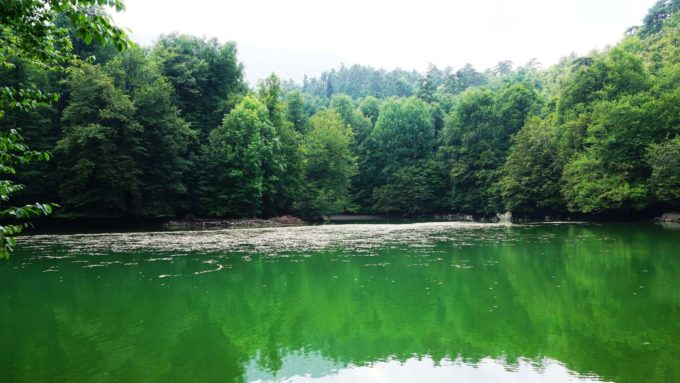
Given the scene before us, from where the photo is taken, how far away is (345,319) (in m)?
10.2

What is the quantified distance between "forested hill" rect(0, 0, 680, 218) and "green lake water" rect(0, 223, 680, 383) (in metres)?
15.2

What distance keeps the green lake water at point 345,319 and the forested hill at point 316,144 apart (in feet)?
50.0

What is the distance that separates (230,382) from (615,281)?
1176cm

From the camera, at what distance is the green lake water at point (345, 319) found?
7250mm

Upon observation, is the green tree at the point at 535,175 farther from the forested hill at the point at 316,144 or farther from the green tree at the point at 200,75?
the green tree at the point at 200,75

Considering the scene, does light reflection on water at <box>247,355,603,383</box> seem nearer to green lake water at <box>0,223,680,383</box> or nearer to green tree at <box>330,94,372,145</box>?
green lake water at <box>0,223,680,383</box>

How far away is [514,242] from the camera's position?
83.3 ft

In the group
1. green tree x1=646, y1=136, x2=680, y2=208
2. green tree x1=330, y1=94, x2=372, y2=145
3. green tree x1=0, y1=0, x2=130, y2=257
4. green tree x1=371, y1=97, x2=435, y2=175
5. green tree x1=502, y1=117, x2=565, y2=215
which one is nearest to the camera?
green tree x1=0, y1=0, x2=130, y2=257

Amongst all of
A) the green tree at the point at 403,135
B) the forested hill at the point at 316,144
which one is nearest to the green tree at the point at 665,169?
the forested hill at the point at 316,144

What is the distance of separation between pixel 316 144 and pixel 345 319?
168 feet

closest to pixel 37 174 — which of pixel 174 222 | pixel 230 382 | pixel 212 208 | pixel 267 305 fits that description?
pixel 174 222

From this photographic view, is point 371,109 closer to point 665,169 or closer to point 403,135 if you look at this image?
point 403,135

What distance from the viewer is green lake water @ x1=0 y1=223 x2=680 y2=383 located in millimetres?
7250

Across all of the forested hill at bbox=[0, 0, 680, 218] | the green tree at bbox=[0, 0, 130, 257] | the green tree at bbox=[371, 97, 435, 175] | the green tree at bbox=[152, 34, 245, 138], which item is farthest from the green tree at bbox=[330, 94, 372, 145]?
the green tree at bbox=[0, 0, 130, 257]
